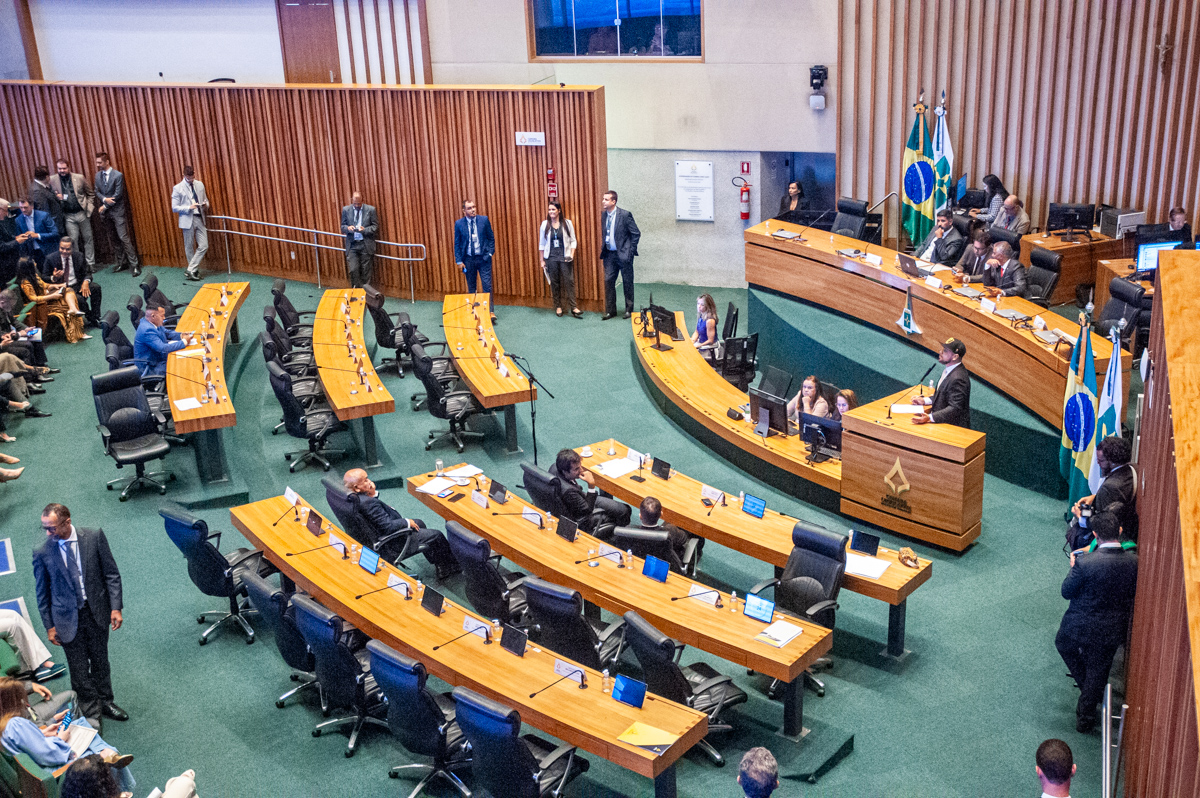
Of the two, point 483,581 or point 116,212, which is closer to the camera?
point 483,581

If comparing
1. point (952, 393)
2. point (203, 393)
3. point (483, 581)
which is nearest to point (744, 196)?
point (952, 393)

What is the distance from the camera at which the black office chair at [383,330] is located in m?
11.4

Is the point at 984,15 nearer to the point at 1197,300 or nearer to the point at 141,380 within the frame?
the point at 1197,300

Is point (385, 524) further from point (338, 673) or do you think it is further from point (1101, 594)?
point (1101, 594)

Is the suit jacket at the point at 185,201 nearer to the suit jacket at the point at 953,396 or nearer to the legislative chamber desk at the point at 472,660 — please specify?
the legislative chamber desk at the point at 472,660

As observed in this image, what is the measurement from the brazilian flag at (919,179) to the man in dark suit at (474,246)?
4.98 m

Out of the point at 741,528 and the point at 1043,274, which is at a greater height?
the point at 1043,274

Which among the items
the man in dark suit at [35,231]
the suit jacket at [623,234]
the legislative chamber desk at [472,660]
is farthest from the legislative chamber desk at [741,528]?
the man in dark suit at [35,231]

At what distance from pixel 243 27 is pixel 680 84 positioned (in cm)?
626

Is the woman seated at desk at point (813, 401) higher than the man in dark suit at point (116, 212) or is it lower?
lower

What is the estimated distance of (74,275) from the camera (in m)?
13.1

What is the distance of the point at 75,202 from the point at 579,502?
10.4m

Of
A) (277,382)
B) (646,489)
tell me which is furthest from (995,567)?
(277,382)

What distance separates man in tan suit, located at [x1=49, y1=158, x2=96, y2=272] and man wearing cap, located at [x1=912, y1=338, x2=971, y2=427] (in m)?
11.3
